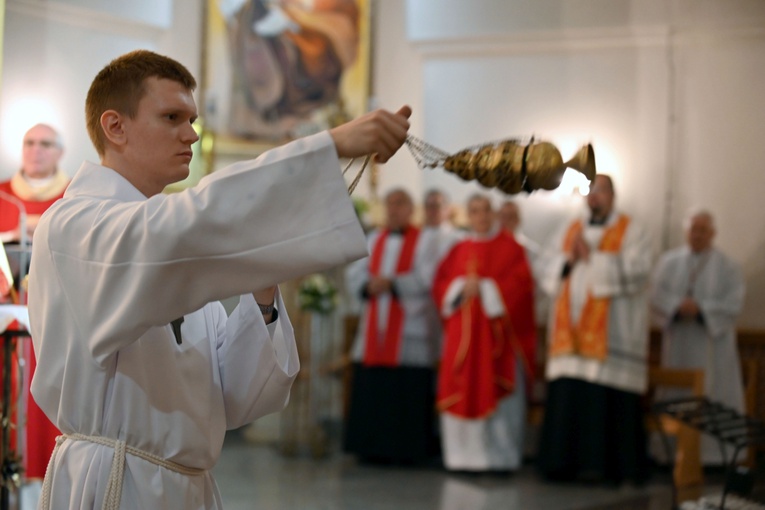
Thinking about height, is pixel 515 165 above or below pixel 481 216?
below

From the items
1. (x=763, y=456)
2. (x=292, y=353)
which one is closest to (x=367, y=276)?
(x=763, y=456)

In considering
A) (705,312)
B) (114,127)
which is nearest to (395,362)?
(705,312)

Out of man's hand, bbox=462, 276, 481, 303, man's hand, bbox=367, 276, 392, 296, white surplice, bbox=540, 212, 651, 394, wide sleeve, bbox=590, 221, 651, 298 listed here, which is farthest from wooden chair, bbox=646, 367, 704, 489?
man's hand, bbox=367, 276, 392, 296

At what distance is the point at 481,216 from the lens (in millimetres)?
7598

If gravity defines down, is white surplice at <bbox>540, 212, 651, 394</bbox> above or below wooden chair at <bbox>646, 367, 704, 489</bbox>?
above

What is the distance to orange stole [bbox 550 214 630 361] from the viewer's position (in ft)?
23.1

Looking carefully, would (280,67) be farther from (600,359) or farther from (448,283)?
(600,359)

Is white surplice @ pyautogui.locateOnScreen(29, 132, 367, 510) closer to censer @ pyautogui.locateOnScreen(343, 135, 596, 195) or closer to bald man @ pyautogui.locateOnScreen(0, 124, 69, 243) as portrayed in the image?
censer @ pyautogui.locateOnScreen(343, 135, 596, 195)

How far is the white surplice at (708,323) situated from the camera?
25.5ft

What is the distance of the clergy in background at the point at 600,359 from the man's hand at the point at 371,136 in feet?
18.7

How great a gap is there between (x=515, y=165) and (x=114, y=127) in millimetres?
792

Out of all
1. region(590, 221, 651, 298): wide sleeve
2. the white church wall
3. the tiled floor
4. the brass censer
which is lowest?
the tiled floor

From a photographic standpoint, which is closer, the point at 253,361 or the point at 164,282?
the point at 164,282

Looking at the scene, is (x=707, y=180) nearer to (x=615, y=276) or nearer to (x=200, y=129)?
(x=615, y=276)
